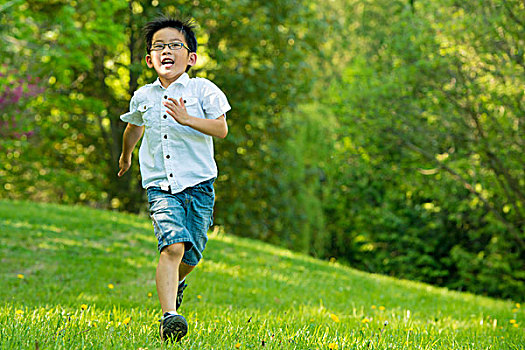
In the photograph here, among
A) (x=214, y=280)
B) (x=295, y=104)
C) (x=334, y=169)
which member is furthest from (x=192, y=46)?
(x=334, y=169)

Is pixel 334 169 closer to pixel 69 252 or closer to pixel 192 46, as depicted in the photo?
pixel 69 252

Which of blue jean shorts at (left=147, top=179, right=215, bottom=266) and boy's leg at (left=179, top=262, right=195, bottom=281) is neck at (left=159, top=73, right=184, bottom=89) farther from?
boy's leg at (left=179, top=262, right=195, bottom=281)

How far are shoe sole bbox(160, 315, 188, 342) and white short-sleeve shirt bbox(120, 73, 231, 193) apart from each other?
30.2 inches

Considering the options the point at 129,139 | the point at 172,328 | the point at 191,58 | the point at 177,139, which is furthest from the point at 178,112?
the point at 172,328

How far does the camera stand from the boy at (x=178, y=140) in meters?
3.17

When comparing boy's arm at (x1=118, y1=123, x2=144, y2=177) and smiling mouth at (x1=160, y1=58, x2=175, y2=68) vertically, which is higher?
smiling mouth at (x1=160, y1=58, x2=175, y2=68)

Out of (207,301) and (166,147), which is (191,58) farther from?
(207,301)

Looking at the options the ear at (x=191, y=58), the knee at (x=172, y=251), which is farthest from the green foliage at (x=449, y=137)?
the knee at (x=172, y=251)

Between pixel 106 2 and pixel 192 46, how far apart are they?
8068mm

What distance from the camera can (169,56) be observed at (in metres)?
3.47

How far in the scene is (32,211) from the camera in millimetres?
9484

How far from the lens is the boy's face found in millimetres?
3467

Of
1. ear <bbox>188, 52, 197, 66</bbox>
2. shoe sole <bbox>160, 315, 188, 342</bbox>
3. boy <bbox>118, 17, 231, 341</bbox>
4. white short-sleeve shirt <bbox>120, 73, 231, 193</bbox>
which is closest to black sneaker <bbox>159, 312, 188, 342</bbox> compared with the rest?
shoe sole <bbox>160, 315, 188, 342</bbox>

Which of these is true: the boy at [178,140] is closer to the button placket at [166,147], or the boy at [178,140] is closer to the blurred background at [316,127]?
the button placket at [166,147]
